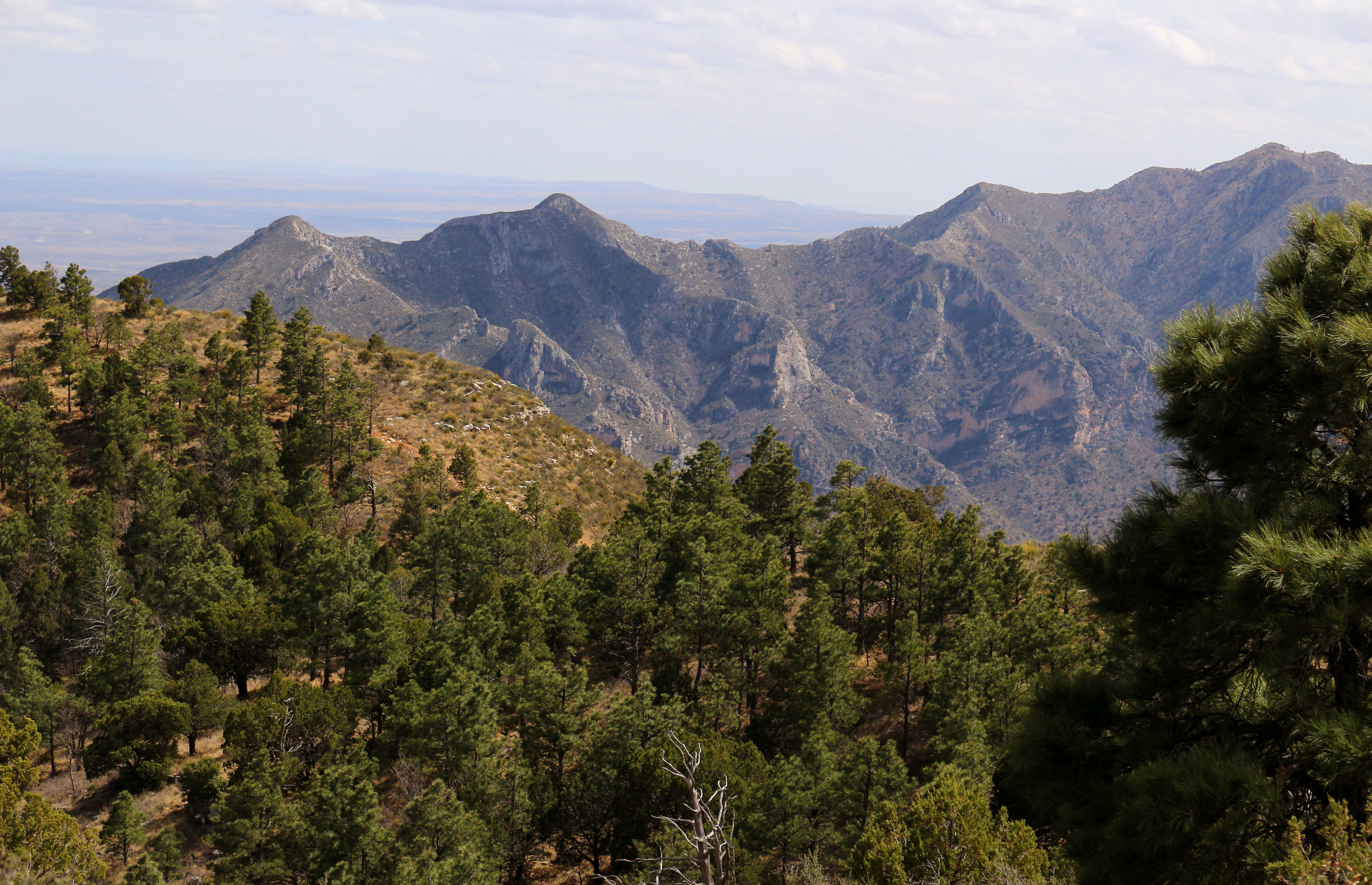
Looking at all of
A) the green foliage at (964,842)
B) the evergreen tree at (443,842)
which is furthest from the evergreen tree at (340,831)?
the green foliage at (964,842)

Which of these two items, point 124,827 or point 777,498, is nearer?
point 124,827

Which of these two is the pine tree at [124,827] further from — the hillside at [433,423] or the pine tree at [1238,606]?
the pine tree at [1238,606]

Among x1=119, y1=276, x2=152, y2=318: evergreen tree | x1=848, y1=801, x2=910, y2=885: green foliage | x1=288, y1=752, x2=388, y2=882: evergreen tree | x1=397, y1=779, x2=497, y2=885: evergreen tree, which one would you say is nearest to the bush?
x1=288, y1=752, x2=388, y2=882: evergreen tree

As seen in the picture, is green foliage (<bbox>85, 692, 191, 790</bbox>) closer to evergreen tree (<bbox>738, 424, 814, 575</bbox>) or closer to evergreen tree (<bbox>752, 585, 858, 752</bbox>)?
evergreen tree (<bbox>752, 585, 858, 752</bbox>)

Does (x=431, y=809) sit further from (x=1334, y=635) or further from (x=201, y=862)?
(x=1334, y=635)

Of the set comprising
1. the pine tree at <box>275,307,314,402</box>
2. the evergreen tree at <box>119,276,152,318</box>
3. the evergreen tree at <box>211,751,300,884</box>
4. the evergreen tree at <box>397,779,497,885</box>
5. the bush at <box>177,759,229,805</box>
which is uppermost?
the evergreen tree at <box>119,276,152,318</box>

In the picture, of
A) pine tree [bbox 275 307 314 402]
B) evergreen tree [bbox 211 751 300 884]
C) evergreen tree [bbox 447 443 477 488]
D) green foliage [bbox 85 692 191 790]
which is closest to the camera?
evergreen tree [bbox 211 751 300 884]

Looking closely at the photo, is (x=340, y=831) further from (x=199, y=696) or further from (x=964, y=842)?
(x=964, y=842)

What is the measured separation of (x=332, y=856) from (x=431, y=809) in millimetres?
4856

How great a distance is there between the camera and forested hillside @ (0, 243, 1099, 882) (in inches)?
1096

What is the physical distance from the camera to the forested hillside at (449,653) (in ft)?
91.4

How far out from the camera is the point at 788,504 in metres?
53.5

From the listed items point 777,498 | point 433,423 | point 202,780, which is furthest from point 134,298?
point 777,498

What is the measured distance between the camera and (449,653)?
114 ft
